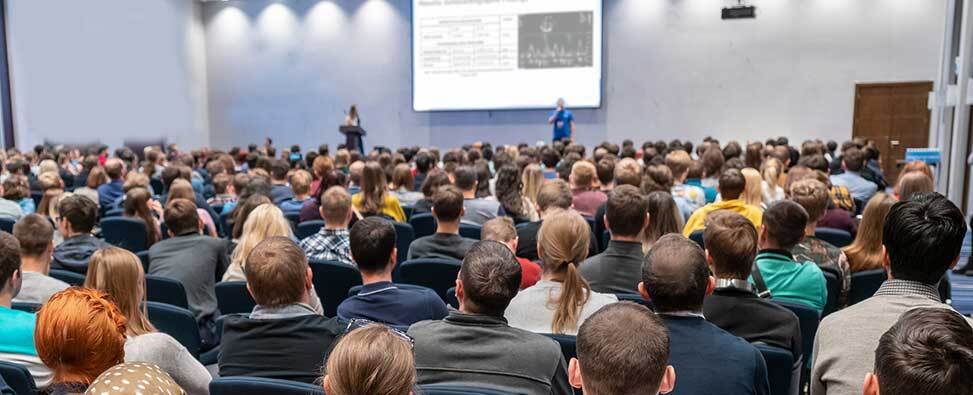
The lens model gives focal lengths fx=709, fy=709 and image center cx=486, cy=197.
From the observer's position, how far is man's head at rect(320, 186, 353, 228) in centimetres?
407

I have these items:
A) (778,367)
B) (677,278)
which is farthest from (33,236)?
(778,367)

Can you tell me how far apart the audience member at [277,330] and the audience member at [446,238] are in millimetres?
1467

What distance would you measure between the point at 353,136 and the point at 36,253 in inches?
439

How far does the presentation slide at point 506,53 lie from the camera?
14.1 meters

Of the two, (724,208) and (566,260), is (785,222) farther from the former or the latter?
(724,208)

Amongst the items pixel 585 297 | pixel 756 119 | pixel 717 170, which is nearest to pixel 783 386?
pixel 585 297

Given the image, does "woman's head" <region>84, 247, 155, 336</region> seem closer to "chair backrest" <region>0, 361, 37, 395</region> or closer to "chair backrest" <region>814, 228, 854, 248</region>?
"chair backrest" <region>0, 361, 37, 395</region>

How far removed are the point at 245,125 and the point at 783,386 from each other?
16.4m

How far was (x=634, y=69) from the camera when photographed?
14.3 m

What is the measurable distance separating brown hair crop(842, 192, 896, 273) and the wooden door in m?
10.7

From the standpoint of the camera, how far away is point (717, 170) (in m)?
6.53

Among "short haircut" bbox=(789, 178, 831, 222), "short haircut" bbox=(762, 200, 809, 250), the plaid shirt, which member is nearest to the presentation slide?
"short haircut" bbox=(789, 178, 831, 222)

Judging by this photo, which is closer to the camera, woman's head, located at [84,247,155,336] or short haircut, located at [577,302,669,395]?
short haircut, located at [577,302,669,395]

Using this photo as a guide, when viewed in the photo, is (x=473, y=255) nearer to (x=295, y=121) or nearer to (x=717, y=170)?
(x=717, y=170)
